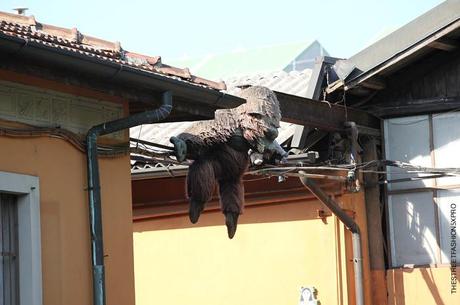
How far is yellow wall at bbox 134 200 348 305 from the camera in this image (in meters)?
16.8

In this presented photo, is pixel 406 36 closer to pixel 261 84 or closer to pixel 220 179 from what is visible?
pixel 261 84

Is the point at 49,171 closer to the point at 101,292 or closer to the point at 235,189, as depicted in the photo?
Result: the point at 101,292

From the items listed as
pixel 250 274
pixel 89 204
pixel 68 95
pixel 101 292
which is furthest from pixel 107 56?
pixel 250 274

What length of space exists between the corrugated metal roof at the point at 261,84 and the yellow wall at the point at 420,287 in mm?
2459

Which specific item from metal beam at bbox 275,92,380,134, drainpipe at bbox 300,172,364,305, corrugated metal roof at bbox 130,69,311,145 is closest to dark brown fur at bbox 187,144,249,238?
metal beam at bbox 275,92,380,134

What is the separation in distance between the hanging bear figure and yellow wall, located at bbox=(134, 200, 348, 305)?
4.83 metres

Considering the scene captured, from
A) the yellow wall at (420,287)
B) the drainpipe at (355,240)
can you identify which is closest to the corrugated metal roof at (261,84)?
the drainpipe at (355,240)

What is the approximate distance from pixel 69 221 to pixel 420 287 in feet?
25.3

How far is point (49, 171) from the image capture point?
33.2 ft

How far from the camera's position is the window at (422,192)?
16.9 metres

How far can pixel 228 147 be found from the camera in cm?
1180

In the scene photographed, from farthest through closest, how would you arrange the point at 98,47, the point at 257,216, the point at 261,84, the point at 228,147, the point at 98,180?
Result: the point at 261,84
the point at 257,216
the point at 228,147
the point at 98,47
the point at 98,180

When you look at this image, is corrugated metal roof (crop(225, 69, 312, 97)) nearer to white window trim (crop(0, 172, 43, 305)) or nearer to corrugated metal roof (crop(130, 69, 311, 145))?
corrugated metal roof (crop(130, 69, 311, 145))

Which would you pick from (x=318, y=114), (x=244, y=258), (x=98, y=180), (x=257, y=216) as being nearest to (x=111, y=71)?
(x=98, y=180)
